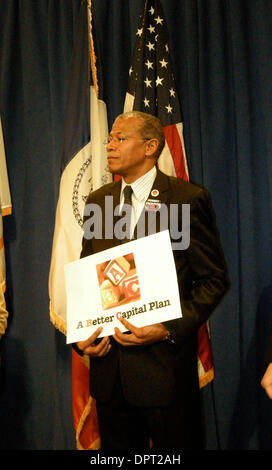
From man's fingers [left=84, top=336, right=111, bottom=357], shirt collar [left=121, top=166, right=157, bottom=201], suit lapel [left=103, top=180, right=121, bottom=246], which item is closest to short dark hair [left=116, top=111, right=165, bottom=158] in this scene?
shirt collar [left=121, top=166, right=157, bottom=201]

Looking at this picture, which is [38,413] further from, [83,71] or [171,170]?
[83,71]

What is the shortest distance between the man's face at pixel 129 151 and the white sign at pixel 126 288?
0.43 meters

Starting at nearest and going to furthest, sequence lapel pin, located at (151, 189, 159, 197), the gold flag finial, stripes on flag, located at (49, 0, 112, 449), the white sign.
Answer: the white sign
lapel pin, located at (151, 189, 159, 197)
stripes on flag, located at (49, 0, 112, 449)
the gold flag finial

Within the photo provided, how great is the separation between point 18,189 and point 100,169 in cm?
81

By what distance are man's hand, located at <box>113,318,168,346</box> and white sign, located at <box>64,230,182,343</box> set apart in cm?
2

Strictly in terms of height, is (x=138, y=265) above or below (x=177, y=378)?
above

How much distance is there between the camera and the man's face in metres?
1.72

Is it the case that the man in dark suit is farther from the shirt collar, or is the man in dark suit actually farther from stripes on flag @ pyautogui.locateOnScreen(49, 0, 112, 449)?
stripes on flag @ pyautogui.locateOnScreen(49, 0, 112, 449)

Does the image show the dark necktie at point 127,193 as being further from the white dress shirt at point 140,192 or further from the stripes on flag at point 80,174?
the stripes on flag at point 80,174

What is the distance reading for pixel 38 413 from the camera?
2.72 metres

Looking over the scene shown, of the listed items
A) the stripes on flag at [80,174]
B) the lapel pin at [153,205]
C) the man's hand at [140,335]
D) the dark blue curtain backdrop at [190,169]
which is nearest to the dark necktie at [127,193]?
the lapel pin at [153,205]

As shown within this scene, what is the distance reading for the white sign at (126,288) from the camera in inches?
54.6

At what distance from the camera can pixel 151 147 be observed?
1762mm

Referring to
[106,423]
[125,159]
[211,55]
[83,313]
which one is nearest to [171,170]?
[125,159]
